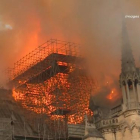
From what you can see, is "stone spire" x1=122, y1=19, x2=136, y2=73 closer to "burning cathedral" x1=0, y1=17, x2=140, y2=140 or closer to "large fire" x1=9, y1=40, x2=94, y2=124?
"burning cathedral" x1=0, y1=17, x2=140, y2=140

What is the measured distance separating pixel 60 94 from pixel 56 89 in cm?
96

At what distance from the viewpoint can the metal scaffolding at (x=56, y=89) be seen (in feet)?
167

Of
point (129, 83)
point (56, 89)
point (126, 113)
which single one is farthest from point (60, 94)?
point (126, 113)

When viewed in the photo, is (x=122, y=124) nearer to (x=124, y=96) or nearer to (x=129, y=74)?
(x=124, y=96)

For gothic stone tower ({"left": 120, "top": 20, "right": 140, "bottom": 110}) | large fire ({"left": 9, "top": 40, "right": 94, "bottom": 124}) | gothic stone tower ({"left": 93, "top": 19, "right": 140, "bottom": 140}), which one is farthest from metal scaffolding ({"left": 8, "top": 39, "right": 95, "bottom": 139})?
gothic stone tower ({"left": 120, "top": 20, "right": 140, "bottom": 110})

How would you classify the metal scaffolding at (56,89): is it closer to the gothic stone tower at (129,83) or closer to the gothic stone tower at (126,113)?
the gothic stone tower at (126,113)

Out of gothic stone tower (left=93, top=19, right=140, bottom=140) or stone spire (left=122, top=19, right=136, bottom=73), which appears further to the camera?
stone spire (left=122, top=19, right=136, bottom=73)

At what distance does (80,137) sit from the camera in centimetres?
4606

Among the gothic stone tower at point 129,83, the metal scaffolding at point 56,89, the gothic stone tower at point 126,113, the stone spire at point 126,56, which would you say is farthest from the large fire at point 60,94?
the stone spire at point 126,56

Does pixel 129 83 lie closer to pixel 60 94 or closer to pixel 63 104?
pixel 63 104

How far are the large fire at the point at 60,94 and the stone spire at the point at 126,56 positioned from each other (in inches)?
402

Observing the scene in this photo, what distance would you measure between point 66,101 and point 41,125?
19.7 ft

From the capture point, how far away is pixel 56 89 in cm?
5253

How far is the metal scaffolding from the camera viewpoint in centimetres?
5087
